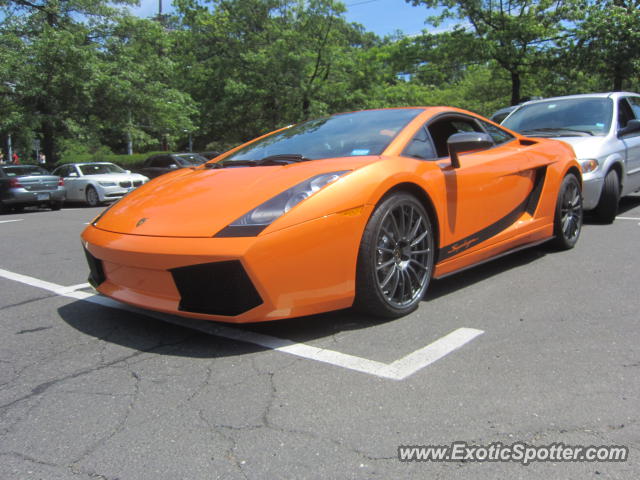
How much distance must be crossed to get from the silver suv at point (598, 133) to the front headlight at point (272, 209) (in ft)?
14.1

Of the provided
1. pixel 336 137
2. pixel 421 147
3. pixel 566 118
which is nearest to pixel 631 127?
pixel 566 118

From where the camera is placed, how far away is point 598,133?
6621 mm

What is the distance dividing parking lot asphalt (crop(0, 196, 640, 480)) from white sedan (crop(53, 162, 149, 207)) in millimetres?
11985

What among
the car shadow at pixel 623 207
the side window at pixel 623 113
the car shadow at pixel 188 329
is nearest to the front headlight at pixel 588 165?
the car shadow at pixel 623 207

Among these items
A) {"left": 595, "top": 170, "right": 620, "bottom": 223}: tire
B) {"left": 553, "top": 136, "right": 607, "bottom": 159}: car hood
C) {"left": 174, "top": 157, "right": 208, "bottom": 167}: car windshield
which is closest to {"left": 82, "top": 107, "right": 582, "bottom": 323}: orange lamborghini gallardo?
{"left": 553, "top": 136, "right": 607, "bottom": 159}: car hood

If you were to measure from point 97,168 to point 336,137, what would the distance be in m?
14.2

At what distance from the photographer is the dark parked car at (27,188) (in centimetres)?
1373

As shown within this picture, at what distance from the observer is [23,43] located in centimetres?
1848

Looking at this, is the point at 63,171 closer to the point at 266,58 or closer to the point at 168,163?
the point at 168,163

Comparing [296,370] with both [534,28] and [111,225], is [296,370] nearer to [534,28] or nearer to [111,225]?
[111,225]

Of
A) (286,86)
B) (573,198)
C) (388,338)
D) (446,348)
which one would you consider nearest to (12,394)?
(388,338)

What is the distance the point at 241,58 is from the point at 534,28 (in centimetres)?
1132

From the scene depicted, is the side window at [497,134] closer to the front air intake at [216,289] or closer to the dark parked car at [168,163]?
the front air intake at [216,289]

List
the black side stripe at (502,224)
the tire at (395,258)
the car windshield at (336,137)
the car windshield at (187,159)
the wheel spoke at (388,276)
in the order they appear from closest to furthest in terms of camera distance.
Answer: the tire at (395,258)
the wheel spoke at (388,276)
the car windshield at (336,137)
the black side stripe at (502,224)
the car windshield at (187,159)
